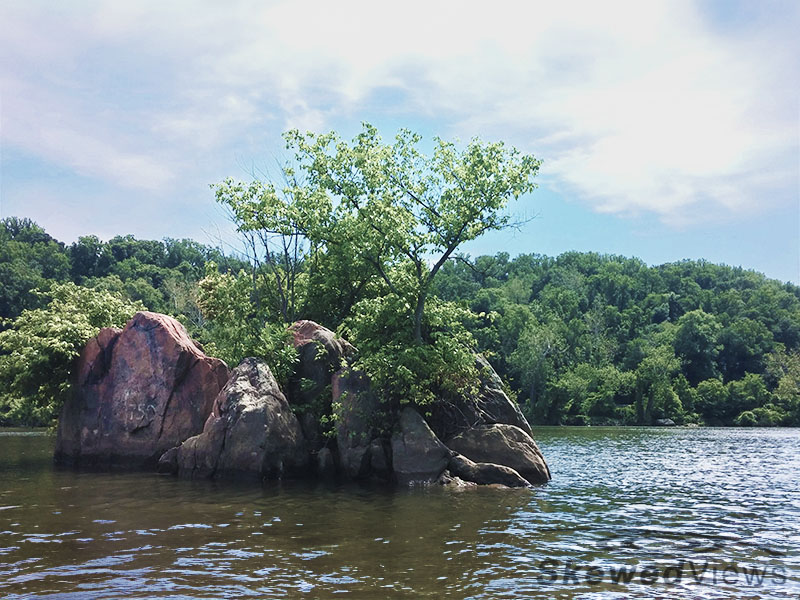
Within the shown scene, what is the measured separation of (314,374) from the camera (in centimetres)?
3016

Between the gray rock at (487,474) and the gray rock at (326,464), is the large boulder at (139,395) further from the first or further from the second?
the gray rock at (487,474)

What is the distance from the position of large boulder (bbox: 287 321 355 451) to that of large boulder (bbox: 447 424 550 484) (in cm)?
585

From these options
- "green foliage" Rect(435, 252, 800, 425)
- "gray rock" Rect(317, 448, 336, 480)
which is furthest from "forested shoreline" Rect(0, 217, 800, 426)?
"gray rock" Rect(317, 448, 336, 480)

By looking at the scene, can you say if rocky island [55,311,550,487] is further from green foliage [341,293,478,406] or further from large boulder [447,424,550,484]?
green foliage [341,293,478,406]

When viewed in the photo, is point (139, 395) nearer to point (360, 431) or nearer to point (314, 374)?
point (314, 374)

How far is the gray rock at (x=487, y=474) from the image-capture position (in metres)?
24.7

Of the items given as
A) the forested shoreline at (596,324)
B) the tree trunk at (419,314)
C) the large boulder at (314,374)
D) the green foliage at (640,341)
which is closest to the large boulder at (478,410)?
the tree trunk at (419,314)

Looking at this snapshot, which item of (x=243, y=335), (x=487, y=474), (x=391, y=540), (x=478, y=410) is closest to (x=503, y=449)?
(x=487, y=474)

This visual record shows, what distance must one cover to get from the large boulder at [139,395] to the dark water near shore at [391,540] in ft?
11.5

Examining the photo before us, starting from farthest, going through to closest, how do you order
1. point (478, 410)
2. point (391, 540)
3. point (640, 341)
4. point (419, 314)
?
point (640, 341) < point (478, 410) < point (419, 314) < point (391, 540)

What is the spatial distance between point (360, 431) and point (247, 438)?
429 cm

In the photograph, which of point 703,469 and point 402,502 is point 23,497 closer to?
point 402,502

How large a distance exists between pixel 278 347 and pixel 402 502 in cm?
1129

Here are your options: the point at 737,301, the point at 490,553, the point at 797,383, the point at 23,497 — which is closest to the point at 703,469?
the point at 490,553
